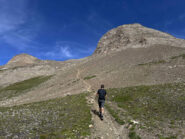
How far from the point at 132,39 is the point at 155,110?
88760mm

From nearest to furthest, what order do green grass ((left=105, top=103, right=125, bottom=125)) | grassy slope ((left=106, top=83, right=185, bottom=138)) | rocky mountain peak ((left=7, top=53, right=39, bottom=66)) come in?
grassy slope ((left=106, top=83, right=185, bottom=138))
green grass ((left=105, top=103, right=125, bottom=125))
rocky mountain peak ((left=7, top=53, right=39, bottom=66))

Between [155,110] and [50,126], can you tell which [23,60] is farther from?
[155,110]

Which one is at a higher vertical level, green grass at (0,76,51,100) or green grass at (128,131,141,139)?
green grass at (0,76,51,100)

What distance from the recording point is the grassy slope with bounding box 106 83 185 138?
14.2 meters

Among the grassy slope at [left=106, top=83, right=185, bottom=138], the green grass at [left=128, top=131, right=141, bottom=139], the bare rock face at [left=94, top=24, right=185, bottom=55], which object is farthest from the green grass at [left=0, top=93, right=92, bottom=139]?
the bare rock face at [left=94, top=24, right=185, bottom=55]

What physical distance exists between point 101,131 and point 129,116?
508 centimetres

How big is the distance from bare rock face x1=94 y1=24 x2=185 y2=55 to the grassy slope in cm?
6597

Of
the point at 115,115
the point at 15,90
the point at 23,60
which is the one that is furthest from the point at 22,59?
the point at 115,115

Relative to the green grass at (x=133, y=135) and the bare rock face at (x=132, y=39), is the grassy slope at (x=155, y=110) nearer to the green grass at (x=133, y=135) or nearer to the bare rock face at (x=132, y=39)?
the green grass at (x=133, y=135)

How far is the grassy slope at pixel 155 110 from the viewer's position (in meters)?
14.2

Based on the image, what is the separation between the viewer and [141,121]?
50.5 feet

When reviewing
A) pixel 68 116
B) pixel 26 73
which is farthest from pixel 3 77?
pixel 68 116

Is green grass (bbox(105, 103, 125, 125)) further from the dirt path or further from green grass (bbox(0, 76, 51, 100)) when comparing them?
green grass (bbox(0, 76, 51, 100))

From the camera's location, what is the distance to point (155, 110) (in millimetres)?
18047
